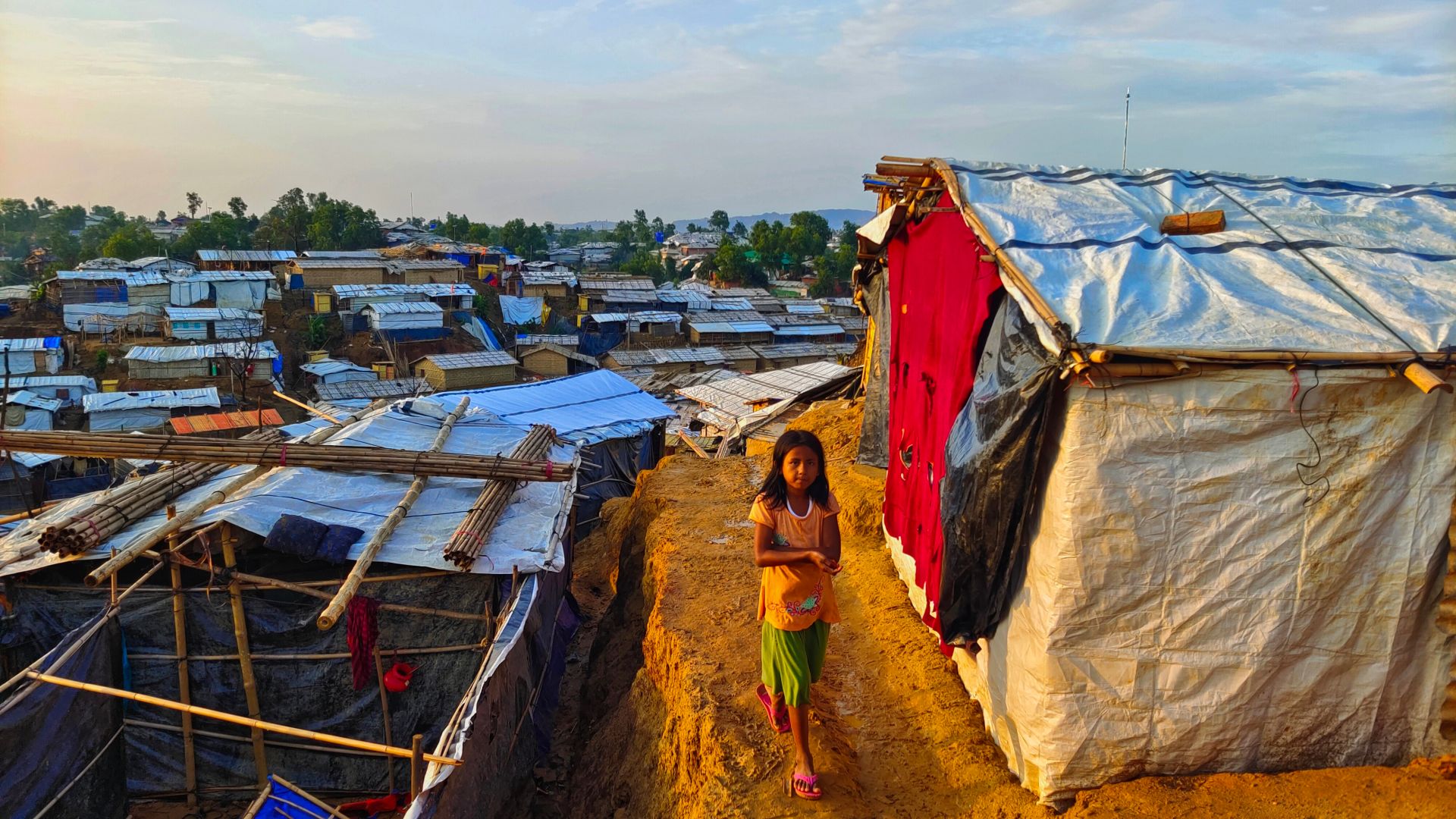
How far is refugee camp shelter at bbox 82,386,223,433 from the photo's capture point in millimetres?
23281

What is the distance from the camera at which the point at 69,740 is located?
5.45 meters

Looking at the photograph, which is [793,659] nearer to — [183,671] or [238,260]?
[183,671]

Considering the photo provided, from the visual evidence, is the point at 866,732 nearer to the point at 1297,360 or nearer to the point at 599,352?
the point at 1297,360

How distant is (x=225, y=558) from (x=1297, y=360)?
6.77m

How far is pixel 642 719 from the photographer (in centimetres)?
582

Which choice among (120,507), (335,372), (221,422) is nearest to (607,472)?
(120,507)

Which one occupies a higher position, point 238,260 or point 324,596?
point 238,260

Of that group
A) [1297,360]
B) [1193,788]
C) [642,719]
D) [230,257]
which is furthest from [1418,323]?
[230,257]

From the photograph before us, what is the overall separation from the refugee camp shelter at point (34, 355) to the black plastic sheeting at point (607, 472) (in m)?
23.4

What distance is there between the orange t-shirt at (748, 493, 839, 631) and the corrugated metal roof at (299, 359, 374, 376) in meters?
29.1

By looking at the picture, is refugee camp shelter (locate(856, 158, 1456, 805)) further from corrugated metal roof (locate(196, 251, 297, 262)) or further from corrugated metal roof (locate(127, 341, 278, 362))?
corrugated metal roof (locate(196, 251, 297, 262))

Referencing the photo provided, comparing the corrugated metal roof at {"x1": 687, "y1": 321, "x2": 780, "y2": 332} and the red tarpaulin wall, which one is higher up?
the red tarpaulin wall

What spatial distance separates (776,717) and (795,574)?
93 cm

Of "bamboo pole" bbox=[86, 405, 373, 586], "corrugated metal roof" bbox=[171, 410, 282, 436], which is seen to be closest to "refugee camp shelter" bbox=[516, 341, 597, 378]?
"corrugated metal roof" bbox=[171, 410, 282, 436]
